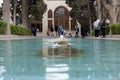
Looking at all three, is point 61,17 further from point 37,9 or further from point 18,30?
point 18,30

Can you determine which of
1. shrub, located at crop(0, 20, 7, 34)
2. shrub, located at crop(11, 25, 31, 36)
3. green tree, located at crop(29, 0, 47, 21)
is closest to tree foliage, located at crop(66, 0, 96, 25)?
green tree, located at crop(29, 0, 47, 21)

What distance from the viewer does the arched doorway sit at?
74500mm

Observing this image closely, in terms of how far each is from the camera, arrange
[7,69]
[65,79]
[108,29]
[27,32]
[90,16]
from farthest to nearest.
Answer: [90,16]
[27,32]
[108,29]
[7,69]
[65,79]

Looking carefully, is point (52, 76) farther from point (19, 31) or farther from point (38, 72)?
point (19, 31)

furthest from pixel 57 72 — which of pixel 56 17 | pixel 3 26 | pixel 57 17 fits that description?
pixel 56 17

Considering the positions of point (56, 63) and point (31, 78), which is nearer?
point (31, 78)

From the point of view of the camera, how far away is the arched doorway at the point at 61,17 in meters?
74.5

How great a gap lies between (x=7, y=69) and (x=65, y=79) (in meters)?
1.89

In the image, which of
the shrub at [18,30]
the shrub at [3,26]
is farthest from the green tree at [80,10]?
the shrub at [3,26]

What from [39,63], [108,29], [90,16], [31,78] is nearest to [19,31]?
[108,29]

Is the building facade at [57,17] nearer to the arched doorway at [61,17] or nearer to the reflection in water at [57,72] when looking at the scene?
the arched doorway at [61,17]

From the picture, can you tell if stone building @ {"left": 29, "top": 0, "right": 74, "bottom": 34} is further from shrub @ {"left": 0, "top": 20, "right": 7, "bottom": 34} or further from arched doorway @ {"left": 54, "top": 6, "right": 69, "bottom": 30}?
shrub @ {"left": 0, "top": 20, "right": 7, "bottom": 34}

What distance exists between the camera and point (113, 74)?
7.32m

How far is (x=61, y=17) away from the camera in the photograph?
2938 inches
